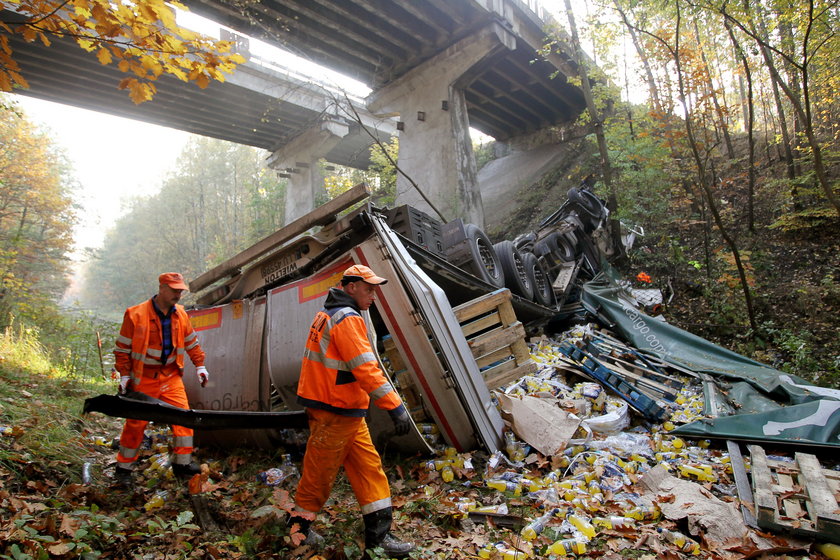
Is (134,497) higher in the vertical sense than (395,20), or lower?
lower

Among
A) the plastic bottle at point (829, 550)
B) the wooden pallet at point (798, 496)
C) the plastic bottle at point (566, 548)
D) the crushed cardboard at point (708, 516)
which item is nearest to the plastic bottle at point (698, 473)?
the crushed cardboard at point (708, 516)

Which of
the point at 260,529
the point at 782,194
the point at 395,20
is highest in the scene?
the point at 395,20

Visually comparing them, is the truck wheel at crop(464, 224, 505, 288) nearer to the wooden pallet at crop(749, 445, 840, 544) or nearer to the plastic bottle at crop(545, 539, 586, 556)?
the wooden pallet at crop(749, 445, 840, 544)

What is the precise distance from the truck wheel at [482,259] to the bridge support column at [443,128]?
461 centimetres

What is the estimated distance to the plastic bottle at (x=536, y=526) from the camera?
287cm

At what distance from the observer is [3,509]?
8.21 ft

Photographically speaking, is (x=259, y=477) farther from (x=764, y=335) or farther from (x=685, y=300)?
(x=685, y=300)

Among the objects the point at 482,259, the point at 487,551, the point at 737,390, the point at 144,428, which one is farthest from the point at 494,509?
the point at 482,259

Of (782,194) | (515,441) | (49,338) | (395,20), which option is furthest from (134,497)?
(782,194)

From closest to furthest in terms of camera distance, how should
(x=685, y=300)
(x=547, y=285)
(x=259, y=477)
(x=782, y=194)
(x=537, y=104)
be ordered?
1. (x=259, y=477)
2. (x=547, y=285)
3. (x=685, y=300)
4. (x=782, y=194)
5. (x=537, y=104)

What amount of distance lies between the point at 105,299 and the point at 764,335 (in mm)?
52130

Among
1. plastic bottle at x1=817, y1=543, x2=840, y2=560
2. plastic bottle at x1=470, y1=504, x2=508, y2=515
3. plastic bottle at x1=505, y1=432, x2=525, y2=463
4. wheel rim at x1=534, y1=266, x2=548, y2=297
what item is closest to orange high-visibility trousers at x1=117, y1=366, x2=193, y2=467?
plastic bottle at x1=470, y1=504, x2=508, y2=515

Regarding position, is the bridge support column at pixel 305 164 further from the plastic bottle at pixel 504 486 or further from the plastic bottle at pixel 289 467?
the plastic bottle at pixel 504 486

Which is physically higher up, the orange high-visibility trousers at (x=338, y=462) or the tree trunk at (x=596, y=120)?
the tree trunk at (x=596, y=120)
